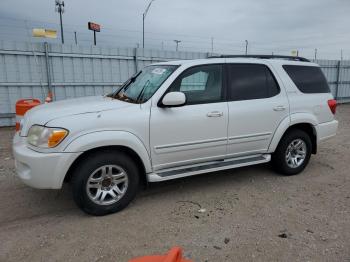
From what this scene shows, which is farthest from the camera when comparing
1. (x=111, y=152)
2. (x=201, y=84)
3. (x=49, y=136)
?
(x=201, y=84)

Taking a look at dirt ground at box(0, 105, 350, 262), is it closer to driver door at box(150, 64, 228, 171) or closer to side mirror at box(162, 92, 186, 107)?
driver door at box(150, 64, 228, 171)

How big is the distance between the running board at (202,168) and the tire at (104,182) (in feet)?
0.90

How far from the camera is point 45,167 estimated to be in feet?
10.1

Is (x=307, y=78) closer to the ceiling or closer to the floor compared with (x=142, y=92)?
closer to the ceiling

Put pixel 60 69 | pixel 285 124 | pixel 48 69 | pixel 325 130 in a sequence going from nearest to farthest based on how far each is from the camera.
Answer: pixel 285 124, pixel 325 130, pixel 48 69, pixel 60 69

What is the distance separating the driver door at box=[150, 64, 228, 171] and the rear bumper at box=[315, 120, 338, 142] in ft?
6.20

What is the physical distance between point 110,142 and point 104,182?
1.63 feet

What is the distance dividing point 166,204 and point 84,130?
1449 millimetres

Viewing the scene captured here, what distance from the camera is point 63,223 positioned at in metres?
3.32

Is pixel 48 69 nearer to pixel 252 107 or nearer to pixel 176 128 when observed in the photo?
pixel 176 128

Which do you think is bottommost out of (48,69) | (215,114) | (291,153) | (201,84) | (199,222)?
(199,222)

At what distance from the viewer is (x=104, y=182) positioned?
3395 mm

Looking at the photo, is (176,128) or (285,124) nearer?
(176,128)

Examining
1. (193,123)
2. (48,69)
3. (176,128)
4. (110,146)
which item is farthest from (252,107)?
(48,69)
